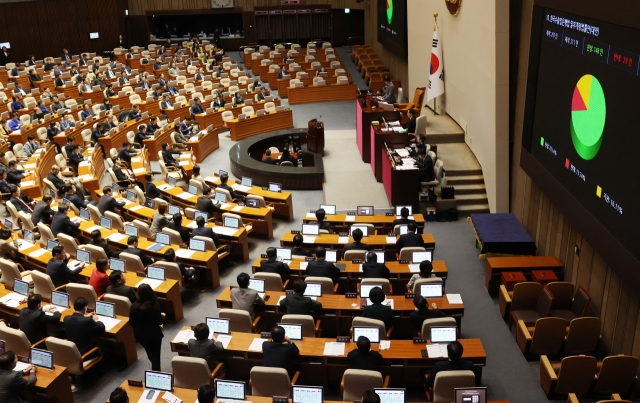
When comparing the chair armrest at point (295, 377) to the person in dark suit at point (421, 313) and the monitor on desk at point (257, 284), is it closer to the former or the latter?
the person in dark suit at point (421, 313)

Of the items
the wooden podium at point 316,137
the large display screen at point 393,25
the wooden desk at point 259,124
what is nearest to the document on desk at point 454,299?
the wooden podium at point 316,137

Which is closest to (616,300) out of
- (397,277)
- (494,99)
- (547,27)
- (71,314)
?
(397,277)

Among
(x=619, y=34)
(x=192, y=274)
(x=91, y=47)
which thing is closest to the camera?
(x=619, y=34)

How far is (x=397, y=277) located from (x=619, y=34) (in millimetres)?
4502

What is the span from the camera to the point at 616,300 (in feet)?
23.5

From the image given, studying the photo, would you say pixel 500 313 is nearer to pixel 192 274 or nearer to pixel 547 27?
pixel 547 27

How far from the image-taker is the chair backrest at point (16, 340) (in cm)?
683

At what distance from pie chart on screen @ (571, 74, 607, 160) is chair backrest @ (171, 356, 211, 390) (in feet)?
18.0

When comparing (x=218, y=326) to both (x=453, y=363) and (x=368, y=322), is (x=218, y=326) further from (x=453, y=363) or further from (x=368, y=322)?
(x=453, y=363)

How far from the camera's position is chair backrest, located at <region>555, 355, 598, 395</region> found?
6.34 metres

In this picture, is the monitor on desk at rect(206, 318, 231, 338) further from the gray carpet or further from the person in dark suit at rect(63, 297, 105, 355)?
the person in dark suit at rect(63, 297, 105, 355)

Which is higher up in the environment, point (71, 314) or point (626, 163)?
point (626, 163)

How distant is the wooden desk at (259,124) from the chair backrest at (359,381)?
13.4 metres

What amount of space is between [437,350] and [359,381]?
120 centimetres
